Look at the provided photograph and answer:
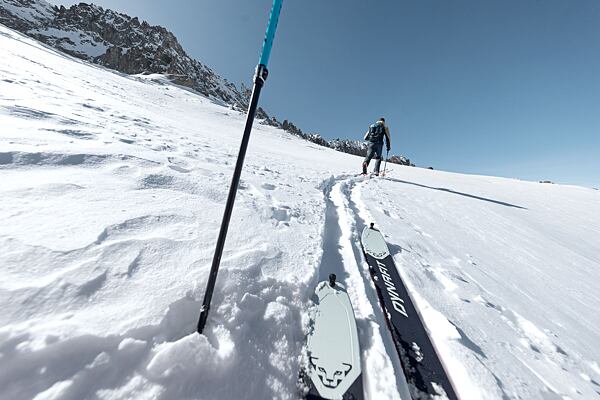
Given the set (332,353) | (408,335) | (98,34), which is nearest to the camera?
(332,353)

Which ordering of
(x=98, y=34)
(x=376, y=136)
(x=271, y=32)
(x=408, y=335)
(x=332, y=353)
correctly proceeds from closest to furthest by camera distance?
(x=271, y=32) < (x=332, y=353) < (x=408, y=335) < (x=376, y=136) < (x=98, y=34)

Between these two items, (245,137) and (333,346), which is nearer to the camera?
(245,137)

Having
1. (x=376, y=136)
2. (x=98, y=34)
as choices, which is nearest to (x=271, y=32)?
(x=376, y=136)

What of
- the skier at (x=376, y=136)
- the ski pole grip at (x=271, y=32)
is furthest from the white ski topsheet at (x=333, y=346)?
the skier at (x=376, y=136)

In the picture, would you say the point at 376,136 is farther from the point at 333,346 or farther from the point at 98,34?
the point at 98,34

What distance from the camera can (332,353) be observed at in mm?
1720

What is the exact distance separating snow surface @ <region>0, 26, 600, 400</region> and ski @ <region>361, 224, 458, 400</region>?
9cm

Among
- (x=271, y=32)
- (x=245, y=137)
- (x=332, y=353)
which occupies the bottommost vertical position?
(x=332, y=353)

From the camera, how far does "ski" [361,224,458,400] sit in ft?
5.56

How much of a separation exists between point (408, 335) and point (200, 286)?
1.71 m

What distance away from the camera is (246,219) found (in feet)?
10.1

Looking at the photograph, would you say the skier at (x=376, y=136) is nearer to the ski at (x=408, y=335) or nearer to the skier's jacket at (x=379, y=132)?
the skier's jacket at (x=379, y=132)

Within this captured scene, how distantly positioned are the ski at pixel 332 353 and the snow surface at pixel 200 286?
0.10m

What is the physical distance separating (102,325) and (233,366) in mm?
724
